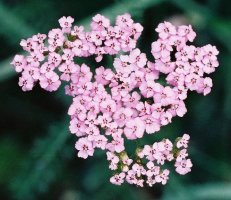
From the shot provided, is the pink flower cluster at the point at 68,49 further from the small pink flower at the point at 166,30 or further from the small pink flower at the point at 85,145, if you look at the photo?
the small pink flower at the point at 85,145

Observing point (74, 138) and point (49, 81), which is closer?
point (49, 81)

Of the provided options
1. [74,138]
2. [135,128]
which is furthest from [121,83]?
[74,138]

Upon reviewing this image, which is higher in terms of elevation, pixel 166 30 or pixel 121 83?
pixel 166 30

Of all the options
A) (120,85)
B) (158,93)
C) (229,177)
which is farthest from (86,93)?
(229,177)

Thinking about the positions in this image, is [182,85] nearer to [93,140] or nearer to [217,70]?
[93,140]

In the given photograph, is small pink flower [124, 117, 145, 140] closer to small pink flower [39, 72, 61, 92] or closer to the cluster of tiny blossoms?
the cluster of tiny blossoms

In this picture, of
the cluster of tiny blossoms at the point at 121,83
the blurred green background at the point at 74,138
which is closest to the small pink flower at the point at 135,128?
the cluster of tiny blossoms at the point at 121,83

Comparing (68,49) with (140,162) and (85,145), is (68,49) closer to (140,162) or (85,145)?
(85,145)
